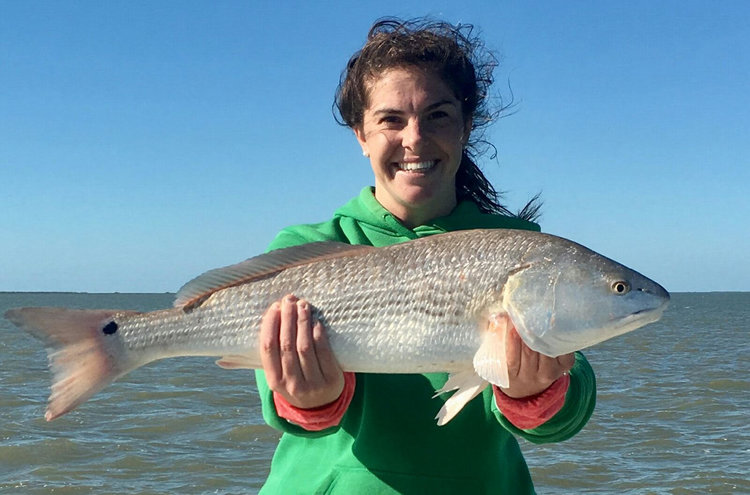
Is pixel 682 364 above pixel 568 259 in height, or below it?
below

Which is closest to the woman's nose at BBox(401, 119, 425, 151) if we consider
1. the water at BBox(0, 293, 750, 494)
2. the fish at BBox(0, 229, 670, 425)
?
the fish at BBox(0, 229, 670, 425)

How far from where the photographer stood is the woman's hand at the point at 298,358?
320 cm

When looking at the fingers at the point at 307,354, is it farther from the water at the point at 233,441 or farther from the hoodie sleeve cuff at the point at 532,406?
the water at the point at 233,441

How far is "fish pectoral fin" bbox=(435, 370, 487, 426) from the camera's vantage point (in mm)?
3072

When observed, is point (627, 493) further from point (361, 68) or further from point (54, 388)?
point (54, 388)

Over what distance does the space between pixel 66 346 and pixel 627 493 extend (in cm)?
703

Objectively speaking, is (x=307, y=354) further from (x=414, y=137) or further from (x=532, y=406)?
(x=414, y=137)

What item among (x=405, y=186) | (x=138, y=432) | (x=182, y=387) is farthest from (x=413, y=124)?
(x=182, y=387)

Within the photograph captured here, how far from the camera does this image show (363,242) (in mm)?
3875

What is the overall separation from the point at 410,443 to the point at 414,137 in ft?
4.57

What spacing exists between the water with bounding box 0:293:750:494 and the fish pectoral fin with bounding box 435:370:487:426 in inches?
239

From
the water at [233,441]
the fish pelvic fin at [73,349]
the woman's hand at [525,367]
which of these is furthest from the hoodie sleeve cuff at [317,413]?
the water at [233,441]

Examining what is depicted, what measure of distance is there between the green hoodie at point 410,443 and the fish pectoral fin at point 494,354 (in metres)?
0.26

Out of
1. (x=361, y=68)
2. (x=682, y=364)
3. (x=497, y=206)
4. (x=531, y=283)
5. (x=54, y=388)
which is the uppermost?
(x=361, y=68)
